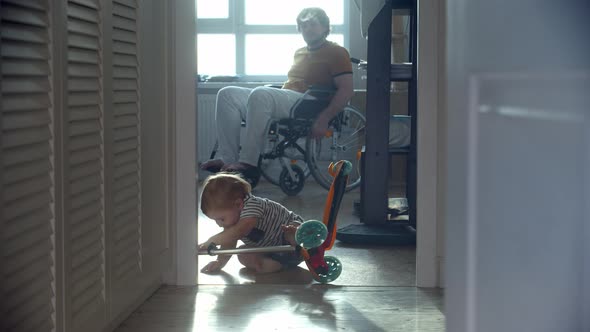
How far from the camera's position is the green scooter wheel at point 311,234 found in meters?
2.41

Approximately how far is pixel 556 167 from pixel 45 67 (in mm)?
1042

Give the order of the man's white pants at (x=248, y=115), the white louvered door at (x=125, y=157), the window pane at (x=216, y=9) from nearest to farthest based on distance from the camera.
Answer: the white louvered door at (x=125, y=157) < the man's white pants at (x=248, y=115) < the window pane at (x=216, y=9)

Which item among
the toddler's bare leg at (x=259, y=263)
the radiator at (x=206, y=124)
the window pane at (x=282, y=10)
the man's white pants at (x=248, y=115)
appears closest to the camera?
the toddler's bare leg at (x=259, y=263)

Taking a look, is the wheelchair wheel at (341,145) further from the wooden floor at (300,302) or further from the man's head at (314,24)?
the wooden floor at (300,302)

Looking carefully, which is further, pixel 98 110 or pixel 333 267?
pixel 333 267

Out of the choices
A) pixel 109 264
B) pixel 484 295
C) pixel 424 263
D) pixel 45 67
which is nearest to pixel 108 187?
pixel 109 264

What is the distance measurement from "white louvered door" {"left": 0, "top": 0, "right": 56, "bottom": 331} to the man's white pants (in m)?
3.28

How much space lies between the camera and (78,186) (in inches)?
59.4

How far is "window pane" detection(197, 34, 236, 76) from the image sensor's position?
20.1 ft

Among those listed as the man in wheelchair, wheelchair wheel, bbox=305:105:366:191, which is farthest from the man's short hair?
wheelchair wheel, bbox=305:105:366:191

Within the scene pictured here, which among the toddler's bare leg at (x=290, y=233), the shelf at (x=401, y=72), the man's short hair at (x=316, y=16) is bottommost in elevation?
the toddler's bare leg at (x=290, y=233)

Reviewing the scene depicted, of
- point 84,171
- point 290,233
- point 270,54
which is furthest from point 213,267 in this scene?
point 270,54

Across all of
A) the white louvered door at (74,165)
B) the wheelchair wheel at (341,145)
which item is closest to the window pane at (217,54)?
the wheelchair wheel at (341,145)

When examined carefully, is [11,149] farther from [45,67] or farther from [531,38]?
[531,38]
